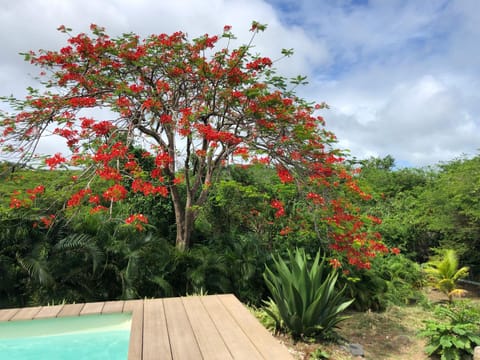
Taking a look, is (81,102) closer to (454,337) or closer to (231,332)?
(231,332)

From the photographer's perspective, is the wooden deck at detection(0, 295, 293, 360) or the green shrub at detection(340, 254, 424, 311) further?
the green shrub at detection(340, 254, 424, 311)

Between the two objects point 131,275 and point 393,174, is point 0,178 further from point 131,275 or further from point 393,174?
point 393,174

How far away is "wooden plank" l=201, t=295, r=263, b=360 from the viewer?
271cm

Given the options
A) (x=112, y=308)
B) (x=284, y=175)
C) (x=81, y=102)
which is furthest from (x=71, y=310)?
(x=284, y=175)

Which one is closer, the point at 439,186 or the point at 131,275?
the point at 131,275

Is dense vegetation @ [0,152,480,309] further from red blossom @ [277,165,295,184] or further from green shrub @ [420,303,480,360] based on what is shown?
green shrub @ [420,303,480,360]

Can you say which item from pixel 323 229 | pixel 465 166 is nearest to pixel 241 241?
A: pixel 323 229

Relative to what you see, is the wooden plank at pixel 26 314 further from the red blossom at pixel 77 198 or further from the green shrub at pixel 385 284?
the green shrub at pixel 385 284

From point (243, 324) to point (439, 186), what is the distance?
335 inches

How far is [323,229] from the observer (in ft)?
21.0

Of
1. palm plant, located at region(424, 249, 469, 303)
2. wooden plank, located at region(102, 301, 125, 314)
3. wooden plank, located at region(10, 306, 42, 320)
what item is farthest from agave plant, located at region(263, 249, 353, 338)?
palm plant, located at region(424, 249, 469, 303)

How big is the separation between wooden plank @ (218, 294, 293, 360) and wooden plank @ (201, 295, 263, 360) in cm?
4

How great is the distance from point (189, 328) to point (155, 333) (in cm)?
30

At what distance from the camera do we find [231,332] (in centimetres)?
309
